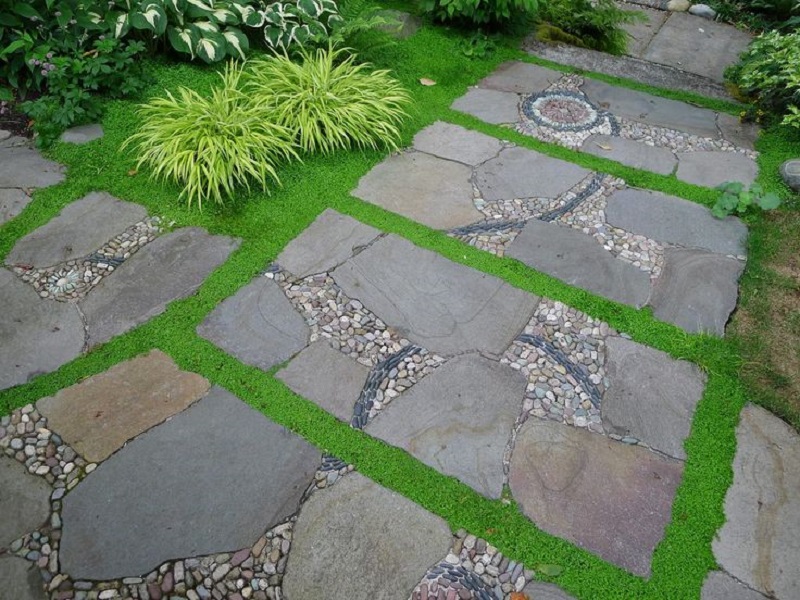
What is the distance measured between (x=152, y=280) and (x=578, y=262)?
1.96 metres

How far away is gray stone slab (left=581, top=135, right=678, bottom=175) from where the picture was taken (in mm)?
3617

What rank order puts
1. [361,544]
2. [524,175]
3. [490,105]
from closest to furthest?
[361,544]
[524,175]
[490,105]

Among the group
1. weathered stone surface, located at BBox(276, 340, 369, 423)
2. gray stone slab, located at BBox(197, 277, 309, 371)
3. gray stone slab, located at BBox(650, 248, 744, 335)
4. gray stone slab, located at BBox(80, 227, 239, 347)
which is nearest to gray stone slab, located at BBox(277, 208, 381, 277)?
gray stone slab, located at BBox(197, 277, 309, 371)

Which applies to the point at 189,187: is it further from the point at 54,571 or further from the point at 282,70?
the point at 54,571

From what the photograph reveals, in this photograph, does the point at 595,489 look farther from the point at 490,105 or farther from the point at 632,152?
the point at 490,105

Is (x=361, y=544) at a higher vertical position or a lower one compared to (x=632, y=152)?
lower

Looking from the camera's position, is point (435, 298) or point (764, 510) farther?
point (435, 298)

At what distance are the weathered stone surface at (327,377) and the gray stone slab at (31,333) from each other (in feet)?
2.86

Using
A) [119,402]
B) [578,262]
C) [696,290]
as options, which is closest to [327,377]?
[119,402]

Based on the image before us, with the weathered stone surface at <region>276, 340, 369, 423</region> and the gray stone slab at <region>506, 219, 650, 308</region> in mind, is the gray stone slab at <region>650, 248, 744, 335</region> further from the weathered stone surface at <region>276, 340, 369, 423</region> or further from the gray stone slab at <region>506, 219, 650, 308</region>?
the weathered stone surface at <region>276, 340, 369, 423</region>

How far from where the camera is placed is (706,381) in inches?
96.4

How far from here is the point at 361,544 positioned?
1936 mm

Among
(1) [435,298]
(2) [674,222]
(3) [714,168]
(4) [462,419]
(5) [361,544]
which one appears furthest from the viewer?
(3) [714,168]

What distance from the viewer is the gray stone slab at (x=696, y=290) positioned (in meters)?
2.69
